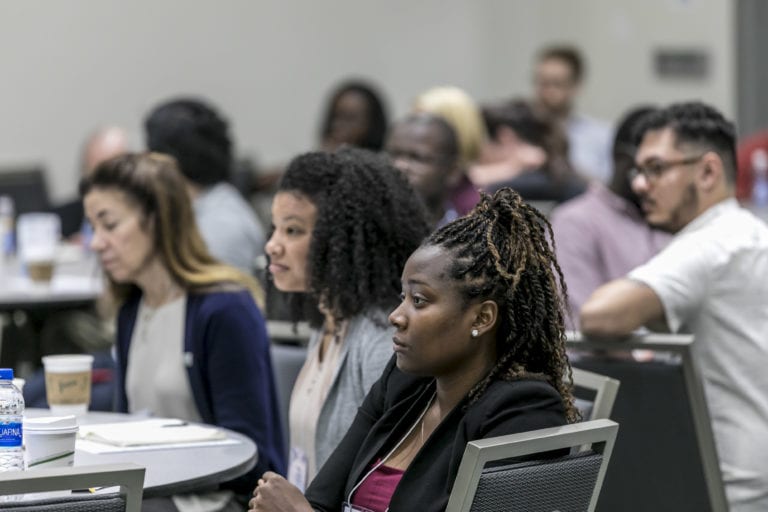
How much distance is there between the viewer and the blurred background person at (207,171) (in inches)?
181

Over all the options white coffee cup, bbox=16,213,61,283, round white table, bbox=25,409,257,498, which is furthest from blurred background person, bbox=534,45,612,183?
round white table, bbox=25,409,257,498

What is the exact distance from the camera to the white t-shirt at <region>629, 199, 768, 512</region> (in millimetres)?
2826

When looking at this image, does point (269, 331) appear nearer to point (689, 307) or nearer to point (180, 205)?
point (180, 205)

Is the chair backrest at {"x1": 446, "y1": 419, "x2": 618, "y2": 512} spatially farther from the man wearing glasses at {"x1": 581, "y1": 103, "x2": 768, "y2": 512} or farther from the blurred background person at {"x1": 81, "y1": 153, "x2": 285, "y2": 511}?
the blurred background person at {"x1": 81, "y1": 153, "x2": 285, "y2": 511}

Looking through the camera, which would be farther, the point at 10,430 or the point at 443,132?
the point at 443,132

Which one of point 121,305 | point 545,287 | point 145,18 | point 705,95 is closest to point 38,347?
point 121,305

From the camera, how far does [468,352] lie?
7.11 feet

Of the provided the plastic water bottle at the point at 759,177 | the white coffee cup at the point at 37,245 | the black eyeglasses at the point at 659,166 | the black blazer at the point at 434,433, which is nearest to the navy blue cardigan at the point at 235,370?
the black blazer at the point at 434,433

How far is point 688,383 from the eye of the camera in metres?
2.70

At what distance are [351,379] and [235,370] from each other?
1.43 ft

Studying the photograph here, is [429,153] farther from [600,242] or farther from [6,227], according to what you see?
[6,227]

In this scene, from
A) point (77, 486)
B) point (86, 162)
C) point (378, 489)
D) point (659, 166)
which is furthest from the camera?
point (86, 162)

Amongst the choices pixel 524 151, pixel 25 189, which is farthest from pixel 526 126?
pixel 25 189

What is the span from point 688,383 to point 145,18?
240 inches
